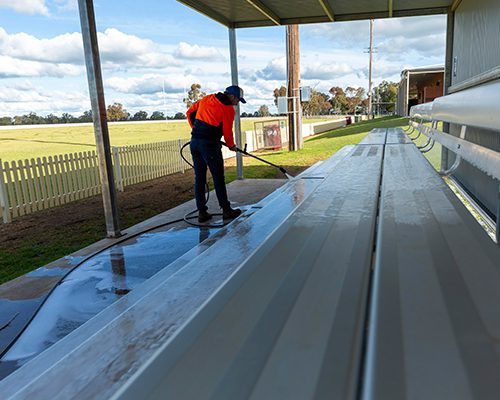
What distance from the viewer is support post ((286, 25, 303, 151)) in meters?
18.8

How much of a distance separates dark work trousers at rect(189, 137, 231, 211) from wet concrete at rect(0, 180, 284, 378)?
55cm

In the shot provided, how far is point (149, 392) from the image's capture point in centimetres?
86

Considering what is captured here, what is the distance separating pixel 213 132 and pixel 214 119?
0.20 m

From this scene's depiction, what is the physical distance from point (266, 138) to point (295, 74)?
174 inches

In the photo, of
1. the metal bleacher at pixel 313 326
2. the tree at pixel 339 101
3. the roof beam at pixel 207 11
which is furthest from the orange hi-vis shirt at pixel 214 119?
the tree at pixel 339 101

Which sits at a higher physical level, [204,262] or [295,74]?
[295,74]

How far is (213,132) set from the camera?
619cm

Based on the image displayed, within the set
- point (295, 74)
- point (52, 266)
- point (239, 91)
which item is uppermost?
point (295, 74)

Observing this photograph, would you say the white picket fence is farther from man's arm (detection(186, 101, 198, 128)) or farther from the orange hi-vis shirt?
the orange hi-vis shirt

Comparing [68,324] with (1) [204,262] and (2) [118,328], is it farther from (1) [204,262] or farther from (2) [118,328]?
(2) [118,328]

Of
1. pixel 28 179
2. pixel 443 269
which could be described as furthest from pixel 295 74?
pixel 443 269

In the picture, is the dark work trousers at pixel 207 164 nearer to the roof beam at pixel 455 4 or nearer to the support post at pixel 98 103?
the support post at pixel 98 103

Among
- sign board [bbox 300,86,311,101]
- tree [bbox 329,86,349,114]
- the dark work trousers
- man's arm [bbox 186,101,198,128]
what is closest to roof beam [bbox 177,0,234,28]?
man's arm [bbox 186,101,198,128]

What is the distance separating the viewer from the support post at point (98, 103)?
5.34 meters
